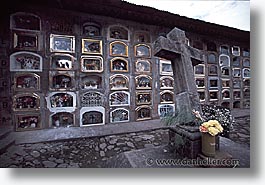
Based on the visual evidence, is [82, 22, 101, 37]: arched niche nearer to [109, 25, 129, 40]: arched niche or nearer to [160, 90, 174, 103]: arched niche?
[109, 25, 129, 40]: arched niche

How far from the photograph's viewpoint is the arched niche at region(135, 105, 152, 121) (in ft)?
5.10

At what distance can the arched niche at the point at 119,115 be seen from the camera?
4.85 ft

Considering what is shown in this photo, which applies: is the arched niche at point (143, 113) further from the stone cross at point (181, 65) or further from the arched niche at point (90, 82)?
the arched niche at point (90, 82)

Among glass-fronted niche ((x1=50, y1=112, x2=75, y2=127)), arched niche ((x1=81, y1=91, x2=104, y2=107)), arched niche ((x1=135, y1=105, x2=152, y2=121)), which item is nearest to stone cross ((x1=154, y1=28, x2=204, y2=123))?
arched niche ((x1=135, y1=105, x2=152, y2=121))

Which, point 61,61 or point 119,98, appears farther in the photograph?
point 119,98

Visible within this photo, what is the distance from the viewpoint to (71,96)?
4.54 ft

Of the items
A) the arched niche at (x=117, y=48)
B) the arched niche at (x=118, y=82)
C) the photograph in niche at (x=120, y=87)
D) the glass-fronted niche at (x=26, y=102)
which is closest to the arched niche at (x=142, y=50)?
the photograph in niche at (x=120, y=87)

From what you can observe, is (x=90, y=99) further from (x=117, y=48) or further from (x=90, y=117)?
(x=117, y=48)

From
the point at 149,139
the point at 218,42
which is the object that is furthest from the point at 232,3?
the point at 149,139

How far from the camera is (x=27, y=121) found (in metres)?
1.22

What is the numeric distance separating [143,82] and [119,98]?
0.36 metres

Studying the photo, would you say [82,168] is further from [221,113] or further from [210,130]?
[221,113]

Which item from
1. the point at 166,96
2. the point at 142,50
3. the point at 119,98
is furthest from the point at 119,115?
the point at 142,50

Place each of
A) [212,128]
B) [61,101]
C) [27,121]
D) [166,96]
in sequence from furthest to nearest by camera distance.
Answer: [166,96]
[61,101]
[27,121]
[212,128]
